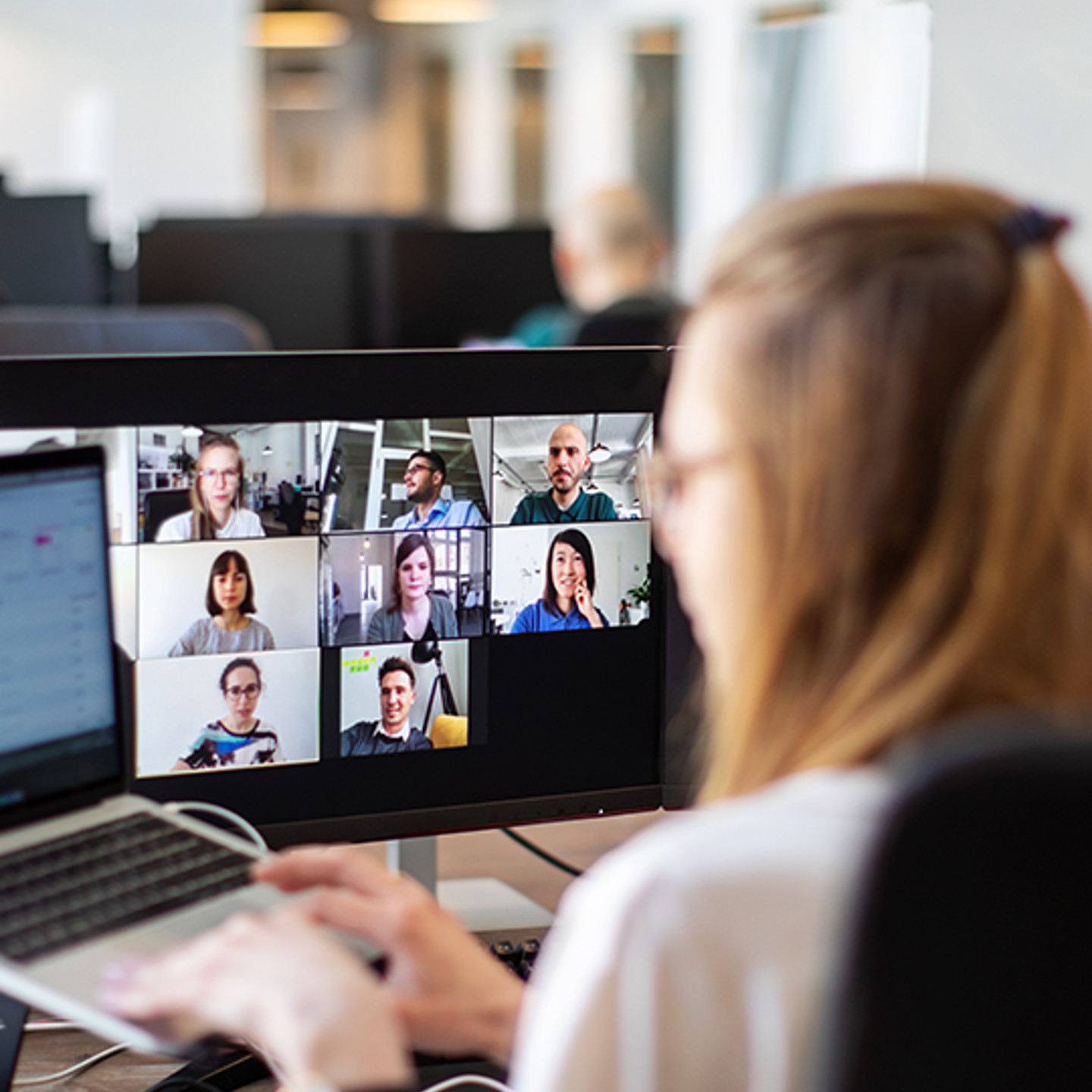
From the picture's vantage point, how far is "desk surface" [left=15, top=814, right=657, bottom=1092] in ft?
3.57

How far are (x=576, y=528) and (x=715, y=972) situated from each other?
2.21 feet

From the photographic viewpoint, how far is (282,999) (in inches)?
23.8

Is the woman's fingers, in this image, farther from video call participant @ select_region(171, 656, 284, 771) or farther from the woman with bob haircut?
video call participant @ select_region(171, 656, 284, 771)

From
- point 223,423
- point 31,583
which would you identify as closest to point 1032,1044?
point 31,583

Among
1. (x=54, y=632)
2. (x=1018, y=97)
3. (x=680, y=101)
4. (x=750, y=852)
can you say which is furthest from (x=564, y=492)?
(x=680, y=101)

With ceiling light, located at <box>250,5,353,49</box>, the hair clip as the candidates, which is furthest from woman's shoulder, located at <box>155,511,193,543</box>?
ceiling light, located at <box>250,5,353,49</box>

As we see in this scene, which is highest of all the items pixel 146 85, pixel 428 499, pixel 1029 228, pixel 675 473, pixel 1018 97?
pixel 146 85

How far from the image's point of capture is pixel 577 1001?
53cm

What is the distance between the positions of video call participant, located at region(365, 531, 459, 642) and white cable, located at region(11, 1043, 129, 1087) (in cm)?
36

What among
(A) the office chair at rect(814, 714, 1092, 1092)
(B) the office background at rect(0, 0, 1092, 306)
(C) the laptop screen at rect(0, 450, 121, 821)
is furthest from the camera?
(B) the office background at rect(0, 0, 1092, 306)

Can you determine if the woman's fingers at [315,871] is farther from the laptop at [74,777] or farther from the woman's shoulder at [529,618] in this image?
the woman's shoulder at [529,618]

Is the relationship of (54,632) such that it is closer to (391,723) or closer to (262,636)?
(262,636)

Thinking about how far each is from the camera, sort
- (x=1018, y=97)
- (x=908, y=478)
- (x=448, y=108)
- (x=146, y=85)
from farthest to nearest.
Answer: (x=448, y=108) → (x=146, y=85) → (x=1018, y=97) → (x=908, y=478)

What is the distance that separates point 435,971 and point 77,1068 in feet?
1.63
